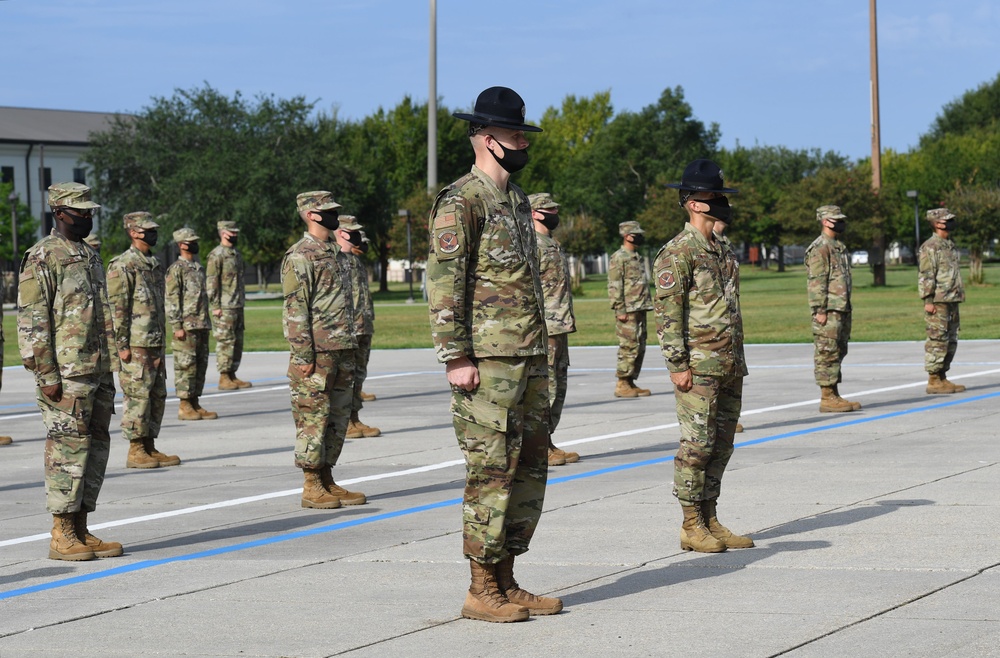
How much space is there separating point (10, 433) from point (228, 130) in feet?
182

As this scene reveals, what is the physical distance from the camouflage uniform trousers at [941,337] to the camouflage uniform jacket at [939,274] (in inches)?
5.1

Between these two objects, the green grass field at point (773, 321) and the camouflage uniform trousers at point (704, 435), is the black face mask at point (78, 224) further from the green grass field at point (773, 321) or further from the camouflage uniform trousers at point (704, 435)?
the green grass field at point (773, 321)

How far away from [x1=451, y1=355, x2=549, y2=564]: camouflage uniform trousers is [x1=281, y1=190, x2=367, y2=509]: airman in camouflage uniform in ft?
12.4

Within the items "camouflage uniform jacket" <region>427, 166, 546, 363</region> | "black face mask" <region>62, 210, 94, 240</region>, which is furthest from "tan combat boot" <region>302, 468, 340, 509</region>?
"camouflage uniform jacket" <region>427, 166, 546, 363</region>

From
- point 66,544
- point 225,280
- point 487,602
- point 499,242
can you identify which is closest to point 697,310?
point 499,242

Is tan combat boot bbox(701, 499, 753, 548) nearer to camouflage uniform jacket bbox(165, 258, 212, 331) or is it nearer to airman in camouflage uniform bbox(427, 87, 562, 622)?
airman in camouflage uniform bbox(427, 87, 562, 622)

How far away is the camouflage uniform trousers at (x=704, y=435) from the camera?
26.0 feet

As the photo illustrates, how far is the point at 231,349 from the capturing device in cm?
2042

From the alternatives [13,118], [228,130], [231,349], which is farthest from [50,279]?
[13,118]

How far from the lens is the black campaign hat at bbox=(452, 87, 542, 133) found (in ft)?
20.9

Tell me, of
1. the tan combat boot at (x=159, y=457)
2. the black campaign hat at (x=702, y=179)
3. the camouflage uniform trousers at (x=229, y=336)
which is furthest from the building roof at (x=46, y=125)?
the black campaign hat at (x=702, y=179)

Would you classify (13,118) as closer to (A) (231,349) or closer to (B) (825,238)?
(A) (231,349)

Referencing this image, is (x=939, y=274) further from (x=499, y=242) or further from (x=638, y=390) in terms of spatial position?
(x=499, y=242)

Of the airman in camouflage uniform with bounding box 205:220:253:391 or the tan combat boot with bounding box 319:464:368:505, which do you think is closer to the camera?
the tan combat boot with bounding box 319:464:368:505
